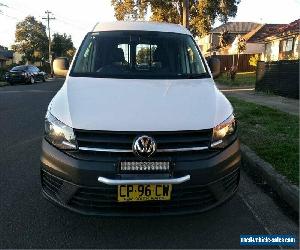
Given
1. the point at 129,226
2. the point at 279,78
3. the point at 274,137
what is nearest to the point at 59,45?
the point at 279,78

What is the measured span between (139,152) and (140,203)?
416mm

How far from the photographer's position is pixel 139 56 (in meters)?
5.14

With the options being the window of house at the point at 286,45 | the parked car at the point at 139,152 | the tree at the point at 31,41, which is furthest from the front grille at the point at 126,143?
the tree at the point at 31,41

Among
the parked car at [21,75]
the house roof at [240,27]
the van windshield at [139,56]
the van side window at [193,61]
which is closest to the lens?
the van windshield at [139,56]

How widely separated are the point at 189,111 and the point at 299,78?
11.7 m

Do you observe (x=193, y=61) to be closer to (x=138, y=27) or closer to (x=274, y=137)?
(x=138, y=27)

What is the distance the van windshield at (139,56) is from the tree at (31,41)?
79890mm

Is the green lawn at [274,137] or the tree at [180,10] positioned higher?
the tree at [180,10]

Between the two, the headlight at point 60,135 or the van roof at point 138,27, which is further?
the van roof at point 138,27

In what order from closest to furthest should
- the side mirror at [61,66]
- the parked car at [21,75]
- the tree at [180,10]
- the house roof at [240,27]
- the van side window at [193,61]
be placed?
the van side window at [193,61] < the side mirror at [61,66] < the parked car at [21,75] < the tree at [180,10] < the house roof at [240,27]

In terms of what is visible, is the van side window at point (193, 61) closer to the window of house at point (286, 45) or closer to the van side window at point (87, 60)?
the van side window at point (87, 60)

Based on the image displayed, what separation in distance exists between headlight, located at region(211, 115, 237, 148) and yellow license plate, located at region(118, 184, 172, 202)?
0.58 meters

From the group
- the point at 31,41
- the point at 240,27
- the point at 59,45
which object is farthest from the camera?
the point at 31,41

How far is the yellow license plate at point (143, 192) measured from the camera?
3295 millimetres
